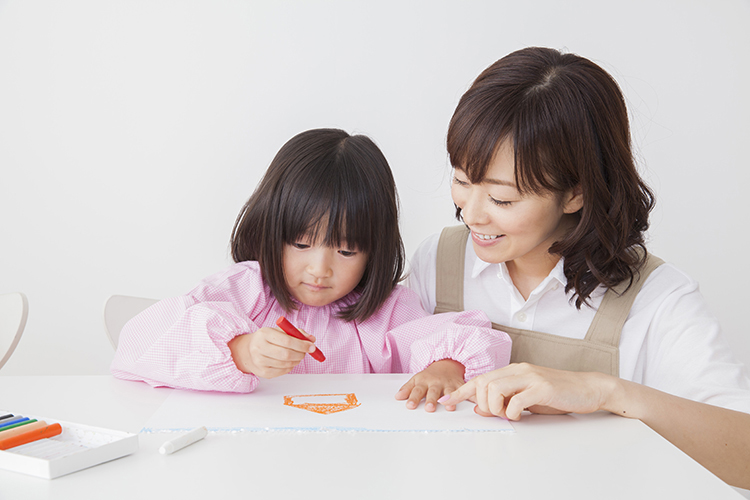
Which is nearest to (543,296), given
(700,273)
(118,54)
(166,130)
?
(700,273)

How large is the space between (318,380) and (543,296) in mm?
497

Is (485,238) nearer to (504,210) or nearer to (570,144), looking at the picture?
(504,210)

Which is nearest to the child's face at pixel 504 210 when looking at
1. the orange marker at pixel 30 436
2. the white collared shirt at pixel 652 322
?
the white collared shirt at pixel 652 322

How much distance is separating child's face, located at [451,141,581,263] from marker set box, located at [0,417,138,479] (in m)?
0.64

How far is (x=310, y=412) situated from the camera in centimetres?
81

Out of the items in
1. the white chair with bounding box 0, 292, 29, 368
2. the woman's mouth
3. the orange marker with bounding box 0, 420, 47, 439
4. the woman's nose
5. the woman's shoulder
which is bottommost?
the white chair with bounding box 0, 292, 29, 368

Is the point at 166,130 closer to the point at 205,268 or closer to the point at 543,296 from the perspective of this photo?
the point at 205,268

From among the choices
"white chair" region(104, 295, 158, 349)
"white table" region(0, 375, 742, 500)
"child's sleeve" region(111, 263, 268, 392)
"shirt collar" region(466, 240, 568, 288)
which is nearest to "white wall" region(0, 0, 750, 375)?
"white chair" region(104, 295, 158, 349)

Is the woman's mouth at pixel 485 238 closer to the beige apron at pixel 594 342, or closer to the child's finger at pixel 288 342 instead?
the beige apron at pixel 594 342

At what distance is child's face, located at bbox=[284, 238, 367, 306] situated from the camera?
1.11 meters

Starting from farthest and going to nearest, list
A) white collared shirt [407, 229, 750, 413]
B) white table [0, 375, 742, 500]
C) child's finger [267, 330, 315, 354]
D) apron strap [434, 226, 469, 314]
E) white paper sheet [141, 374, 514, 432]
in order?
apron strap [434, 226, 469, 314] → white collared shirt [407, 229, 750, 413] → child's finger [267, 330, 315, 354] → white paper sheet [141, 374, 514, 432] → white table [0, 375, 742, 500]

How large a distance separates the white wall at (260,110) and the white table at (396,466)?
52.1 inches

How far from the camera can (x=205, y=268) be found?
2074 millimetres

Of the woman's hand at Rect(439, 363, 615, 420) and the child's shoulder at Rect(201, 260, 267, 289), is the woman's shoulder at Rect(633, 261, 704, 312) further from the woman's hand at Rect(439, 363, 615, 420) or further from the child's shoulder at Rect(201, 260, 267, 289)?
the child's shoulder at Rect(201, 260, 267, 289)
